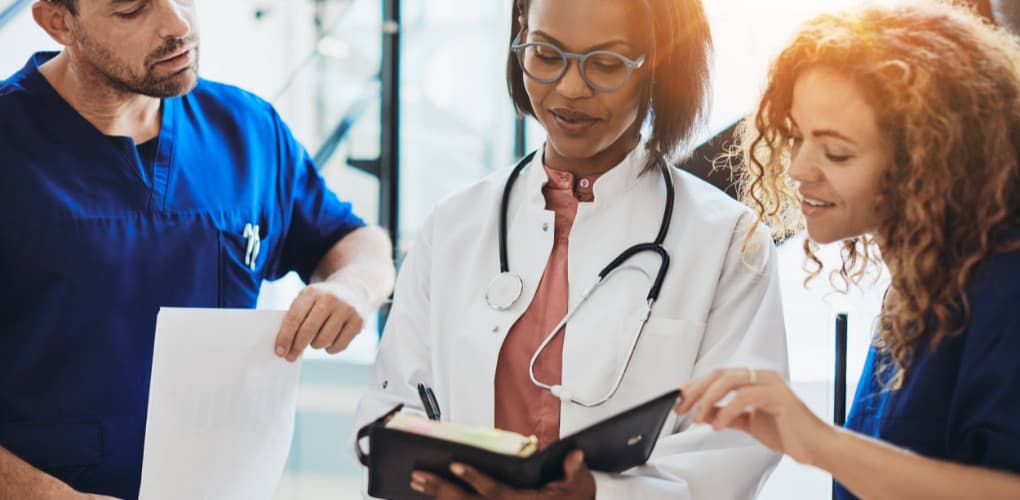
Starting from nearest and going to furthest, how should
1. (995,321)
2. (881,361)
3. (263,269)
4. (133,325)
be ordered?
(995,321) < (881,361) < (133,325) < (263,269)

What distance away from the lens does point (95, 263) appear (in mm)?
1501

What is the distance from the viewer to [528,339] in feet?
4.72

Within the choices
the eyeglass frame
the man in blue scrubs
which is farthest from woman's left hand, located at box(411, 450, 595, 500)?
the eyeglass frame

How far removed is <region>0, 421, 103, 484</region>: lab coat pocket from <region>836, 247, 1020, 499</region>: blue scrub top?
1167 mm

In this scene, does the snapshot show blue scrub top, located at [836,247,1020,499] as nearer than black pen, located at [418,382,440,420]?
Yes

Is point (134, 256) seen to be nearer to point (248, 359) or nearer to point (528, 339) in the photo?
point (248, 359)

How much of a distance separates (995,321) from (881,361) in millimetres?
206

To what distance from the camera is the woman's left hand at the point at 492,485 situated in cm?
111

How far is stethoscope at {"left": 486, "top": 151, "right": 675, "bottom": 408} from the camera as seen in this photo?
134 centimetres

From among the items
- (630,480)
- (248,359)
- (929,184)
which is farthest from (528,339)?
(929,184)

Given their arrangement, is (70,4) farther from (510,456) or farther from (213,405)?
(510,456)

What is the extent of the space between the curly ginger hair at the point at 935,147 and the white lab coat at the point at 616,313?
241 millimetres

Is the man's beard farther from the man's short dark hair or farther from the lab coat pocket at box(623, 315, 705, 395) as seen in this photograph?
the lab coat pocket at box(623, 315, 705, 395)

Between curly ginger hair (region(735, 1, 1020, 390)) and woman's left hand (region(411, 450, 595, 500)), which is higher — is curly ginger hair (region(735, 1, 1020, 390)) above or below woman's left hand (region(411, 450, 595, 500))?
above
